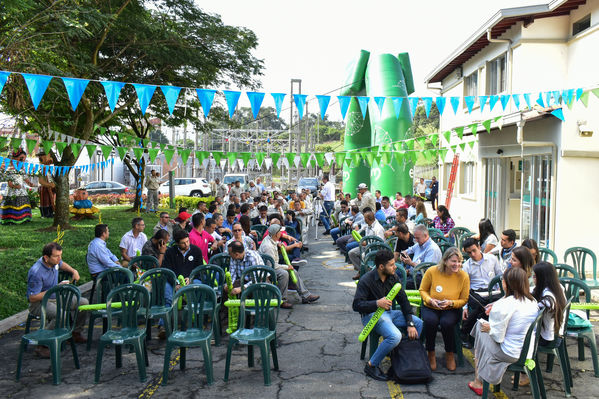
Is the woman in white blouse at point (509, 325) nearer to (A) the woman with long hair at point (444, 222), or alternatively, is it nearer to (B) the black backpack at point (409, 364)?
(B) the black backpack at point (409, 364)

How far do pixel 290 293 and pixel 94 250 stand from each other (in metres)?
3.55

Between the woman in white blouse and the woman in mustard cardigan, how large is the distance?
938 millimetres

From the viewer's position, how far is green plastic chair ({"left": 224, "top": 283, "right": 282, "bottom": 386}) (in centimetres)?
A: 538

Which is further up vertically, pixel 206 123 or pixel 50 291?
pixel 206 123

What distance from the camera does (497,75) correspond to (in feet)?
49.0

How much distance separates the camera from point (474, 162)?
17703mm

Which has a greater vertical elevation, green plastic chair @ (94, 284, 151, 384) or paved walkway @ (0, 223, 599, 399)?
green plastic chair @ (94, 284, 151, 384)

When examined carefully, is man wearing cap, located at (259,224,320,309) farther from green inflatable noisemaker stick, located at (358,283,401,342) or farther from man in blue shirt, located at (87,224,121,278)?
green inflatable noisemaker stick, located at (358,283,401,342)

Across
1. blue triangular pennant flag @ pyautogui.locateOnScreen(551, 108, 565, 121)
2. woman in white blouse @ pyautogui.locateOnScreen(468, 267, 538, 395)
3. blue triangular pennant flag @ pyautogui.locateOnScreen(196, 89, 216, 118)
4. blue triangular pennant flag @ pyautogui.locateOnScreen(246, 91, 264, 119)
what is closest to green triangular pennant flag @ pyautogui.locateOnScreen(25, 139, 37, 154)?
blue triangular pennant flag @ pyautogui.locateOnScreen(196, 89, 216, 118)

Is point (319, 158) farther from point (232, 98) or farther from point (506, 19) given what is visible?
point (232, 98)

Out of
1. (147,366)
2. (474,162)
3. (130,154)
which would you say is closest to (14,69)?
(147,366)

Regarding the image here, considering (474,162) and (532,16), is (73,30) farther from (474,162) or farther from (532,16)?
(474,162)

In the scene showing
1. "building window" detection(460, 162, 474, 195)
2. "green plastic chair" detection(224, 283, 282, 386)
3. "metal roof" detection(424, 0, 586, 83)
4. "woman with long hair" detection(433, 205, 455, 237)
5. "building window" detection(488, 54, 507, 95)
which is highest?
"metal roof" detection(424, 0, 586, 83)

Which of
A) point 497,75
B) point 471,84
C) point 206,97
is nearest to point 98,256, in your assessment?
point 206,97
